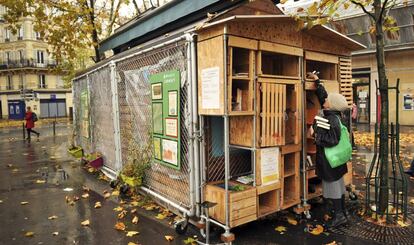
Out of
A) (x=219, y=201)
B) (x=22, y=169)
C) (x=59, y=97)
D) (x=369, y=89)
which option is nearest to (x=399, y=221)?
(x=219, y=201)

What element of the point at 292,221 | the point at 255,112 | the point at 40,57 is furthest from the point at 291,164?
the point at 40,57

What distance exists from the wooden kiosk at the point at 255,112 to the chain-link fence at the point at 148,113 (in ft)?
1.14

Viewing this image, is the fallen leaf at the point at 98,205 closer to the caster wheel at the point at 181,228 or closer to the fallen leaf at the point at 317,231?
the caster wheel at the point at 181,228

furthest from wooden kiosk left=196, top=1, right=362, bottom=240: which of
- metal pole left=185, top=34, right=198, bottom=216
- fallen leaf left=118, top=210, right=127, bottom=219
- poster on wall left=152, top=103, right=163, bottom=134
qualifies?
fallen leaf left=118, top=210, right=127, bottom=219

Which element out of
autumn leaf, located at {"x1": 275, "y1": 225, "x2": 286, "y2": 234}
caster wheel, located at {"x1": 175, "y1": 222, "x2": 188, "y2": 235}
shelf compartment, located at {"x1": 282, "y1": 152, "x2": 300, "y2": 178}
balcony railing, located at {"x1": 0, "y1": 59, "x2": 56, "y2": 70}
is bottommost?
autumn leaf, located at {"x1": 275, "y1": 225, "x2": 286, "y2": 234}

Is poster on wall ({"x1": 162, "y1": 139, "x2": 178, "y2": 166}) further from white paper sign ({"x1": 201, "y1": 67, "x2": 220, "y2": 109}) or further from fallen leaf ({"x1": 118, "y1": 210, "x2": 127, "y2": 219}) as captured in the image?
fallen leaf ({"x1": 118, "y1": 210, "x2": 127, "y2": 219})

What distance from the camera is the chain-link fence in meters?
4.55

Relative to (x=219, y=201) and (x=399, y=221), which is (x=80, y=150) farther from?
(x=399, y=221)

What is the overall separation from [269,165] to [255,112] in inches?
30.7

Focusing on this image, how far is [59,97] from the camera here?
48000mm

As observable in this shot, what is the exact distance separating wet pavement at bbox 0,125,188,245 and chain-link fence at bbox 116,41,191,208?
68 cm

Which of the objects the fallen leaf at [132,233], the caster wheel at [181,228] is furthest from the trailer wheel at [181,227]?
the fallen leaf at [132,233]

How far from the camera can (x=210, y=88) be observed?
3988 mm

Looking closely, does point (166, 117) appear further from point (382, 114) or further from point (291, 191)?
point (382, 114)
